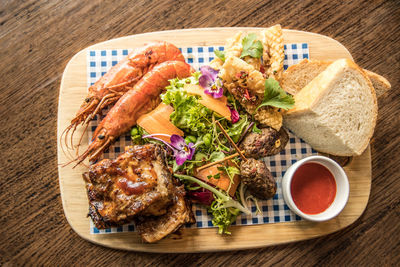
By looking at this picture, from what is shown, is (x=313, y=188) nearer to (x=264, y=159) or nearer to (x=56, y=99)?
(x=264, y=159)

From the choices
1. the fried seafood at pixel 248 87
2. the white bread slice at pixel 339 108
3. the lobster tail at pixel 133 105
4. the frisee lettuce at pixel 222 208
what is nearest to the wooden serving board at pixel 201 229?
the frisee lettuce at pixel 222 208

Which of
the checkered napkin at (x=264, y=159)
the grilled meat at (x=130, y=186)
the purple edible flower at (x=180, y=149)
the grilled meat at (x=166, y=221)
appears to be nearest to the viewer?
the grilled meat at (x=130, y=186)

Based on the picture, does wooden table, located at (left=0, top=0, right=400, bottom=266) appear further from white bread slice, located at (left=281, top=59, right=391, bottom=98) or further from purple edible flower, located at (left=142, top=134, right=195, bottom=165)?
purple edible flower, located at (left=142, top=134, right=195, bottom=165)

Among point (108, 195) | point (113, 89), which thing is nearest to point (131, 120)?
point (113, 89)

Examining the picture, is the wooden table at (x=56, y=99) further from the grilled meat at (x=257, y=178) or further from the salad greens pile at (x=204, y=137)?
the grilled meat at (x=257, y=178)

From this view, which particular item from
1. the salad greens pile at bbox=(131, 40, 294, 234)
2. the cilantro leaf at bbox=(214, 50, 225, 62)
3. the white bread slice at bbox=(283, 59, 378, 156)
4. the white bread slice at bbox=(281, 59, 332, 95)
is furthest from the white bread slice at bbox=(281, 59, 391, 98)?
the cilantro leaf at bbox=(214, 50, 225, 62)
